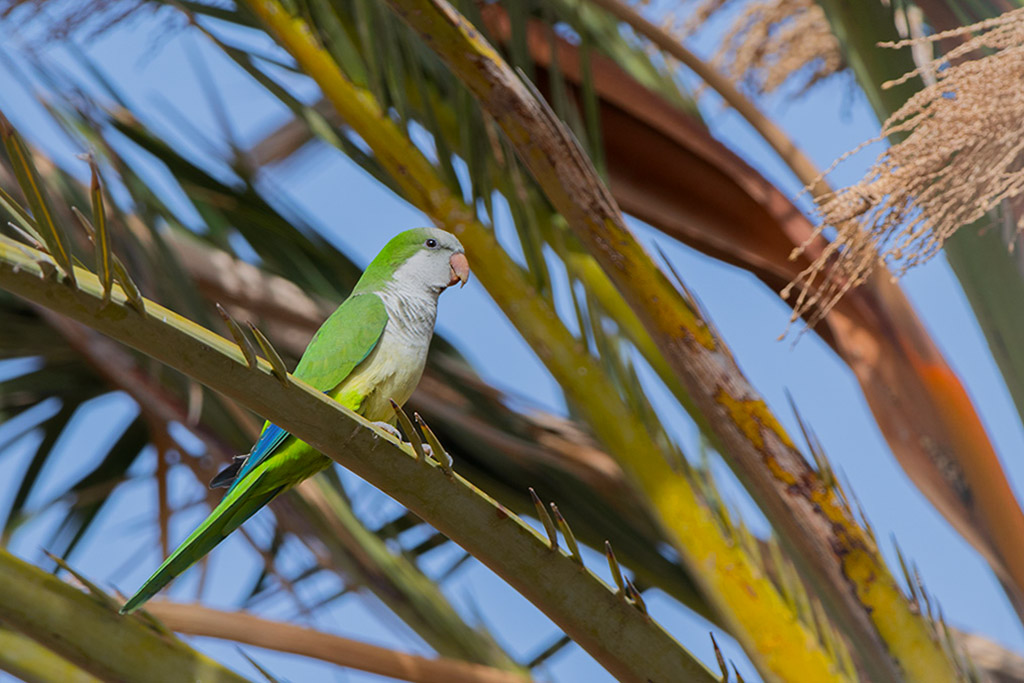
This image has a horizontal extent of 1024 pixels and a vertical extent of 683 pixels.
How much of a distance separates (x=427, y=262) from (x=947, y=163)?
0.74 meters

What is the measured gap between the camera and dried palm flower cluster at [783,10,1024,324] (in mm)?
1181

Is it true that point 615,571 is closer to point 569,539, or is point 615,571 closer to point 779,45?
point 569,539

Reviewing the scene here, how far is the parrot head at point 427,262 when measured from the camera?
55.6 inches

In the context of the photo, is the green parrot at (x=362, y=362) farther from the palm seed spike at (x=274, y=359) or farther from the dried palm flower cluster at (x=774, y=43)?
the dried palm flower cluster at (x=774, y=43)

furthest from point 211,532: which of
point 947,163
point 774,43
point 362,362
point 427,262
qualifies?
point 774,43

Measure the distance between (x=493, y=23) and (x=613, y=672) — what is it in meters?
1.35

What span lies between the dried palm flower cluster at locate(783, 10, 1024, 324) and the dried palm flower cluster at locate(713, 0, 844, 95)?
892mm

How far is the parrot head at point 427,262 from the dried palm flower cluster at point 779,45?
109 cm

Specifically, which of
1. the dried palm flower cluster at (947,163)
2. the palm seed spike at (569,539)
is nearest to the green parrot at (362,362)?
the palm seed spike at (569,539)

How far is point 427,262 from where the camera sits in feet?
4.70

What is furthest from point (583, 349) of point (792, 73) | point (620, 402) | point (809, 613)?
point (792, 73)

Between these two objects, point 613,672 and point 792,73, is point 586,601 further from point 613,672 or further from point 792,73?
point 792,73

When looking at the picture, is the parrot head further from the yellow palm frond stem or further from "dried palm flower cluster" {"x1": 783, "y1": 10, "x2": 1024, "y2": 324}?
"dried palm flower cluster" {"x1": 783, "y1": 10, "x2": 1024, "y2": 324}

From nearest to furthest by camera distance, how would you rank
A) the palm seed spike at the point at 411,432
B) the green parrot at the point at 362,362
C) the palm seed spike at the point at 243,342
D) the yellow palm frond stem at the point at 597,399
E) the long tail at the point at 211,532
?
the palm seed spike at the point at 243,342 → the palm seed spike at the point at 411,432 → the long tail at the point at 211,532 → the green parrot at the point at 362,362 → the yellow palm frond stem at the point at 597,399
